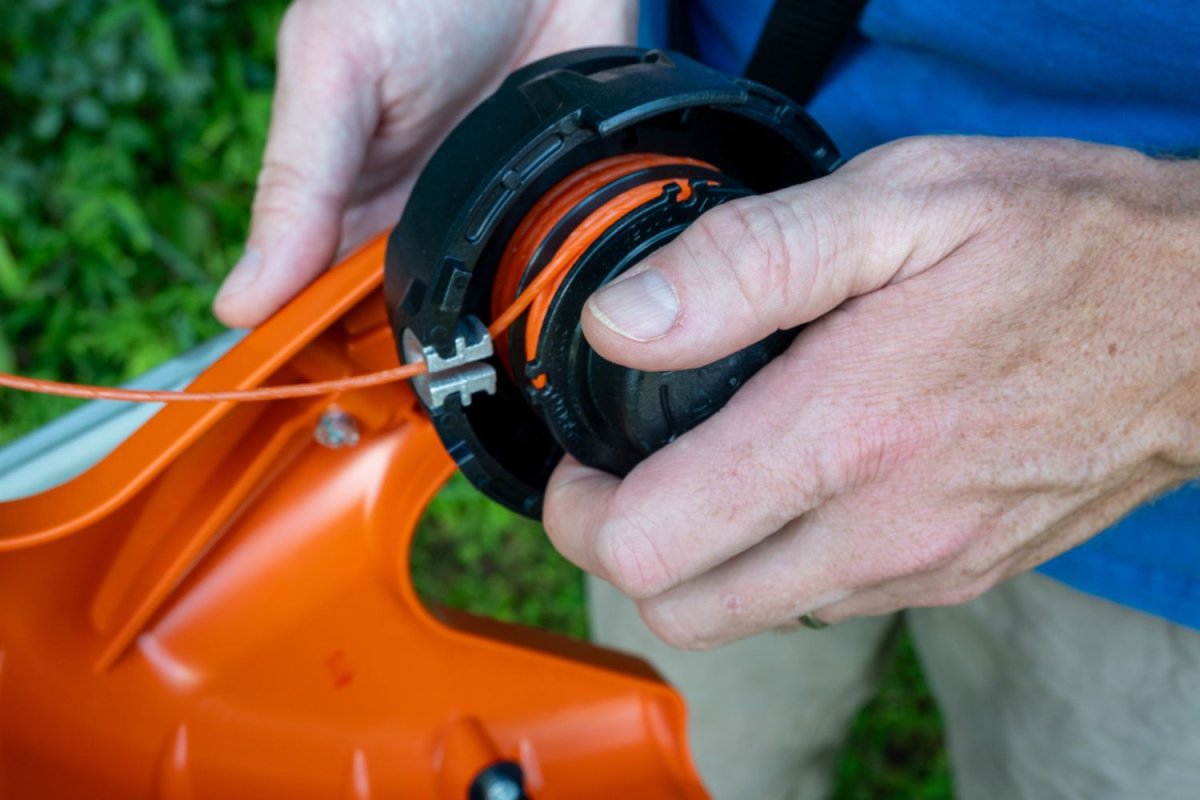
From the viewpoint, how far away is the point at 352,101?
3.51 feet

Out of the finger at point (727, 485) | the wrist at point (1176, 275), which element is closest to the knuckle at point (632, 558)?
the finger at point (727, 485)

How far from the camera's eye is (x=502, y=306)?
82 cm

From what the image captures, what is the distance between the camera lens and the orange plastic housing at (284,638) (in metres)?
0.82

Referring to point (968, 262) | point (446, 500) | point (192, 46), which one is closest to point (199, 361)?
point (968, 262)

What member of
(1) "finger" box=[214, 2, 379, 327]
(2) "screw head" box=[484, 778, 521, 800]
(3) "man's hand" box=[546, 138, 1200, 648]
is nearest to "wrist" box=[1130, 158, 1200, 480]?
(3) "man's hand" box=[546, 138, 1200, 648]

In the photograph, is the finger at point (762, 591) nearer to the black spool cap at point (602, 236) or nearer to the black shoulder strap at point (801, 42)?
the black spool cap at point (602, 236)

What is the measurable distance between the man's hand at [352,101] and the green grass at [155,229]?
125 cm

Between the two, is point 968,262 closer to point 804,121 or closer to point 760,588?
point 804,121

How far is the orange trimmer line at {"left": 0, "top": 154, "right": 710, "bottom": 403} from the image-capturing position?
0.73 m

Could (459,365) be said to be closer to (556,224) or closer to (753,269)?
(556,224)

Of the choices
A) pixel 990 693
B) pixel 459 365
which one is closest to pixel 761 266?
pixel 459 365

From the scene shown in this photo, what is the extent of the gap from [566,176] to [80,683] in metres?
0.59

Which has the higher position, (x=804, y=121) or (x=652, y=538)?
(x=804, y=121)

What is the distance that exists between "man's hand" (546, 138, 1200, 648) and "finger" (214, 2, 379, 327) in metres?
0.44
